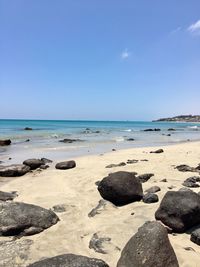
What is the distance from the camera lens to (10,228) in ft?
17.5

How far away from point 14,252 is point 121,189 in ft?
9.86

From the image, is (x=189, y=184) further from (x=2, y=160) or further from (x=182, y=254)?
(x=2, y=160)

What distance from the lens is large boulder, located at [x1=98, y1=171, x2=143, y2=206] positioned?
23.0ft

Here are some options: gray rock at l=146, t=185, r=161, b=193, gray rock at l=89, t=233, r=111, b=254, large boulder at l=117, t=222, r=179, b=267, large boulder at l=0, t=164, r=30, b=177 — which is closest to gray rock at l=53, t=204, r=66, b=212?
gray rock at l=89, t=233, r=111, b=254

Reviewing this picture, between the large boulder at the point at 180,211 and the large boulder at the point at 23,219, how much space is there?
6.64 ft

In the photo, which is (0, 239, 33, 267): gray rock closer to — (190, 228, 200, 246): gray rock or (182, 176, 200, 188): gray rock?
(190, 228, 200, 246): gray rock

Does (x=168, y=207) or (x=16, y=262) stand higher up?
(x=168, y=207)

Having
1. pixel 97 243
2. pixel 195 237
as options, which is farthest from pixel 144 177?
pixel 97 243

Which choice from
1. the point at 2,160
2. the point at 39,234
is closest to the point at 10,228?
the point at 39,234

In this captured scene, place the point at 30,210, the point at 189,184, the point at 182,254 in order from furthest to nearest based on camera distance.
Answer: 1. the point at 189,184
2. the point at 30,210
3. the point at 182,254

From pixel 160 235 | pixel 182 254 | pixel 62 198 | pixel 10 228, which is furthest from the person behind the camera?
pixel 62 198

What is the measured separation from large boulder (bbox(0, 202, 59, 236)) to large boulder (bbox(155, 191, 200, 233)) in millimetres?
2022

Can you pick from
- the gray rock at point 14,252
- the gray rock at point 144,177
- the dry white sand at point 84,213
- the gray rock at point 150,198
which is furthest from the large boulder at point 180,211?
the gray rock at point 144,177

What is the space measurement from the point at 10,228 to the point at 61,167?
21.4ft
